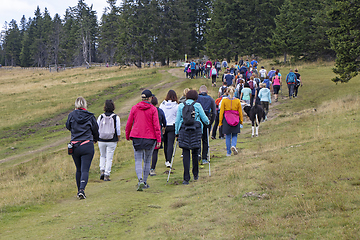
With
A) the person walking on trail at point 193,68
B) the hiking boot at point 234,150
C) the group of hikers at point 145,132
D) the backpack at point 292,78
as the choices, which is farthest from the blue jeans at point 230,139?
the person walking on trail at point 193,68

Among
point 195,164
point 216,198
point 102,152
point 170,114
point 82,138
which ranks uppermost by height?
point 170,114

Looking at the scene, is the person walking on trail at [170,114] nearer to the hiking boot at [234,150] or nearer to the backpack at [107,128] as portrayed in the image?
the backpack at [107,128]

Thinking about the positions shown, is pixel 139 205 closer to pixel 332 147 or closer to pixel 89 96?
pixel 332 147

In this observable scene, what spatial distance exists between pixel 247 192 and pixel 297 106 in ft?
59.0

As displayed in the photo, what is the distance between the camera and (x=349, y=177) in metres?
6.73

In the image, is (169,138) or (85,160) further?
(169,138)

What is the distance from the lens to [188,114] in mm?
8125

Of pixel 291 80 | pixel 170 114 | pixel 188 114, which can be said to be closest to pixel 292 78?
pixel 291 80

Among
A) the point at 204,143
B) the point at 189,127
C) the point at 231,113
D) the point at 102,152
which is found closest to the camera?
the point at 189,127

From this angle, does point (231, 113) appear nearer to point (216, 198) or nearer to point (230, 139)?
point (230, 139)

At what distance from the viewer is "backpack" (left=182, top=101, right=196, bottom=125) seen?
8.09 meters

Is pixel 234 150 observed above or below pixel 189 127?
below

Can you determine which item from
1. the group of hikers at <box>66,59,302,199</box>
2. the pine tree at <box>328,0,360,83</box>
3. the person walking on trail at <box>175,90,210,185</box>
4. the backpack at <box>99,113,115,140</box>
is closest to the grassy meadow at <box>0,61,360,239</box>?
the group of hikers at <box>66,59,302,199</box>

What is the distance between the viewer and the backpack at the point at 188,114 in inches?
319
